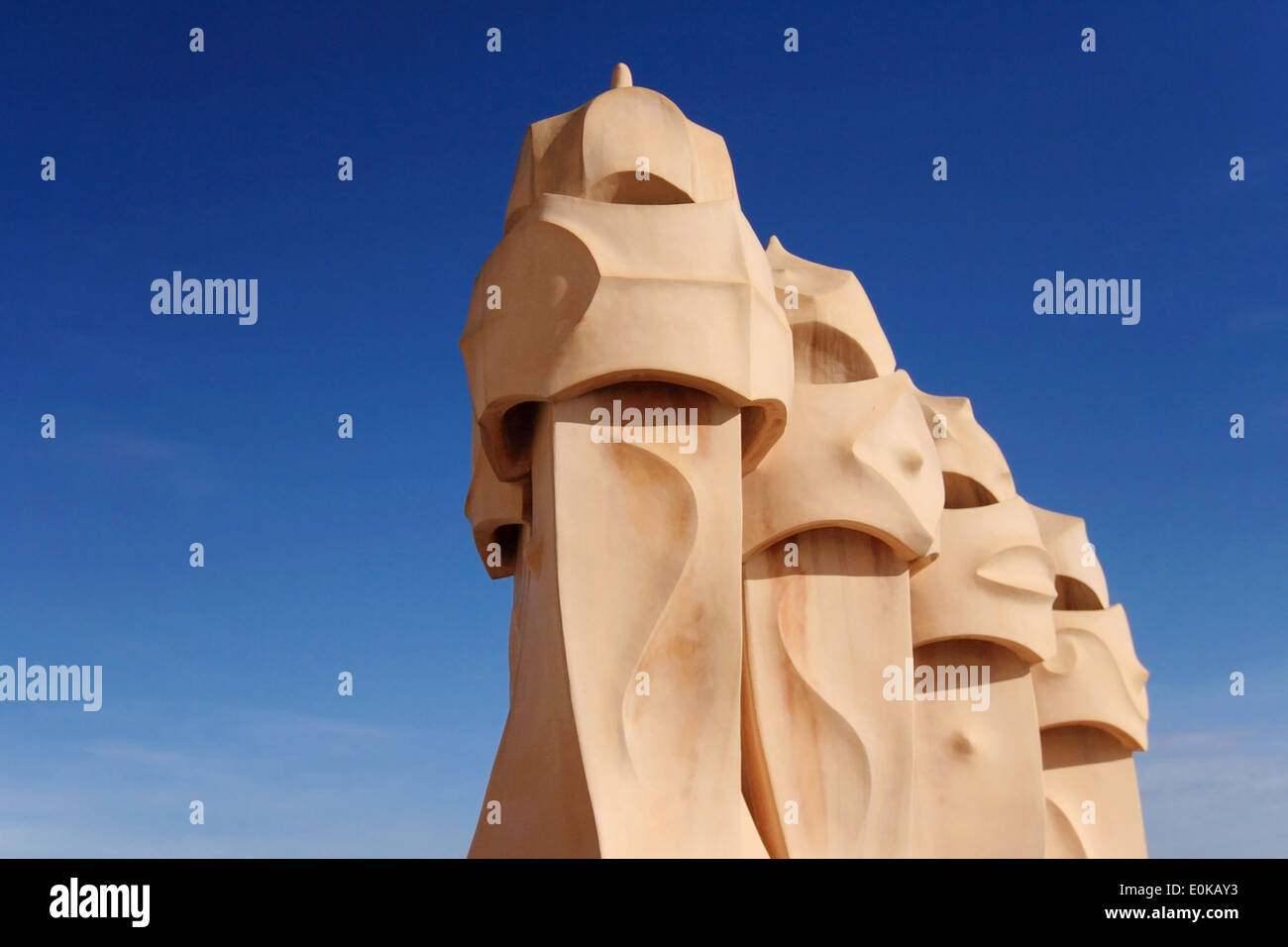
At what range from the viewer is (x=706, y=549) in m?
8.97

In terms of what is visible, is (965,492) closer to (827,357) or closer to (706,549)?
(827,357)

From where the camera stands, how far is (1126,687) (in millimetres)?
14516

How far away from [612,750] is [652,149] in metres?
4.10

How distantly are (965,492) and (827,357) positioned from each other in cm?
276

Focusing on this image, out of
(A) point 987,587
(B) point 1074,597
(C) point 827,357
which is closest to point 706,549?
(C) point 827,357

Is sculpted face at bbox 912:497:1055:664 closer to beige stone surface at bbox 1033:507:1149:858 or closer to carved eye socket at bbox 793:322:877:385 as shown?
beige stone surface at bbox 1033:507:1149:858

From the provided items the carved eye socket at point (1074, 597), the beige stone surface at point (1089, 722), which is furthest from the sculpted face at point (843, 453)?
the carved eye socket at point (1074, 597)

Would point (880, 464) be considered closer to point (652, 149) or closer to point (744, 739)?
point (744, 739)

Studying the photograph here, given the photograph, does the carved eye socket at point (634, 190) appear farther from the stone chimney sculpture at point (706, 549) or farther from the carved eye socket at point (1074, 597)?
the carved eye socket at point (1074, 597)

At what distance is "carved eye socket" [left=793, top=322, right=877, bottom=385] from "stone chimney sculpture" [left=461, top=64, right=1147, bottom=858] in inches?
0.8

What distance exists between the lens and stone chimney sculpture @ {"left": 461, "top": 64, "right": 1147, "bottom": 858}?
8.76m

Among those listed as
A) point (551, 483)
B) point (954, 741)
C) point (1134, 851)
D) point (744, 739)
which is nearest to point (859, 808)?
point (744, 739)

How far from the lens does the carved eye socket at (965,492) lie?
13.3 m

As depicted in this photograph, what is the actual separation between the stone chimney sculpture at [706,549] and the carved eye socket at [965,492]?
0.96 metres
